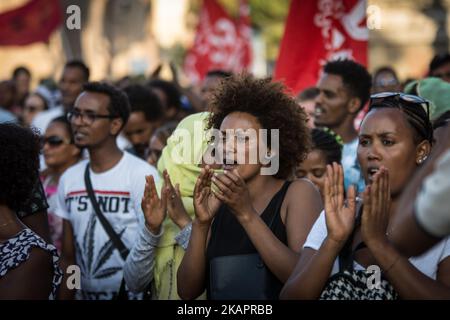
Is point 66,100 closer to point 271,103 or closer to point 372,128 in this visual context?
point 271,103

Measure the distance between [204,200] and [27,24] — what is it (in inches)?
373

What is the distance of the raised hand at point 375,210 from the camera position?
3625 millimetres

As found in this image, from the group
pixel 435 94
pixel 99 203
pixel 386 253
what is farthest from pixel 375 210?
pixel 435 94

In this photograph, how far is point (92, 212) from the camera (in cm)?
585

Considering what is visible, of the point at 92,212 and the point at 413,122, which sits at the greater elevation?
the point at 413,122

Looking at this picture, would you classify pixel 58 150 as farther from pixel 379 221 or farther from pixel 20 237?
pixel 379 221

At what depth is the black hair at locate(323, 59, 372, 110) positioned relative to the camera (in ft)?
23.7

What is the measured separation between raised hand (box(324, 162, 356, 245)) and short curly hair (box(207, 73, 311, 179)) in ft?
2.89

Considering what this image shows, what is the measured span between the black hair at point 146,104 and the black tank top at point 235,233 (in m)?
3.21

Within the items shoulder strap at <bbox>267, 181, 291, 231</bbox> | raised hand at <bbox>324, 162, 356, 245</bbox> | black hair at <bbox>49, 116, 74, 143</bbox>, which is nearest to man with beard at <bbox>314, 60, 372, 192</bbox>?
black hair at <bbox>49, 116, 74, 143</bbox>

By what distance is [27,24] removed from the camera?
13.2 meters
